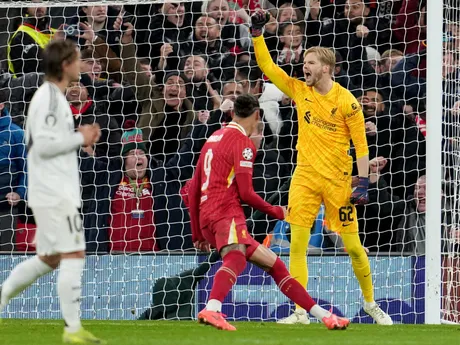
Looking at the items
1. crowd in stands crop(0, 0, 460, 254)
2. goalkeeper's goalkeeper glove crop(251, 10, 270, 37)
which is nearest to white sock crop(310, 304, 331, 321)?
goalkeeper's goalkeeper glove crop(251, 10, 270, 37)

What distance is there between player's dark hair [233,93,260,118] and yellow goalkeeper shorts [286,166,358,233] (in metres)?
1.42

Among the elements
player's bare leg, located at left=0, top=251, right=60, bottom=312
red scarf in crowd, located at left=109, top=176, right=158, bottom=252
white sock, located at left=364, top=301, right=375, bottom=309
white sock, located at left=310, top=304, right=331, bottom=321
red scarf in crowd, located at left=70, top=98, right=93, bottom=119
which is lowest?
white sock, located at left=310, top=304, right=331, bottom=321

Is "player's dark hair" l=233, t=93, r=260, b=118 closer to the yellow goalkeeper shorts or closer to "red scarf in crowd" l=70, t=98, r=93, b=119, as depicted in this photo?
the yellow goalkeeper shorts

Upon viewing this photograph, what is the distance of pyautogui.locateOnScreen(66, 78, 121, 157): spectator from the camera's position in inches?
495

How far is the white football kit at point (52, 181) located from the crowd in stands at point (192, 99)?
15.7ft

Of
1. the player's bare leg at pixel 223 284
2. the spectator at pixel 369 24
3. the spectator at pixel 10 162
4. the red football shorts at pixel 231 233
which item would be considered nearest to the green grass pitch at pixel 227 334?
the player's bare leg at pixel 223 284

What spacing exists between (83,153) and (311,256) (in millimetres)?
3113

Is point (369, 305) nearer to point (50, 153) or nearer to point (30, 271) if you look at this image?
point (30, 271)

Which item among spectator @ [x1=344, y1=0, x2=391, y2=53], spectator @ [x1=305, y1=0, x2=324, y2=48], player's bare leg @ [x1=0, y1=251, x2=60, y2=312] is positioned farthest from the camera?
spectator @ [x1=344, y1=0, x2=391, y2=53]

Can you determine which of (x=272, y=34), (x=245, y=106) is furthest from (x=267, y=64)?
(x=272, y=34)

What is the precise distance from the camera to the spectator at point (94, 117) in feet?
41.3

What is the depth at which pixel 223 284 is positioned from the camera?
8.34m

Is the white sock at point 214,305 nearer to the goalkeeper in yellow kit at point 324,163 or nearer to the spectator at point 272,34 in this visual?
the goalkeeper in yellow kit at point 324,163

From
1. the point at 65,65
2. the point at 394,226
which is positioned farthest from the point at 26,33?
the point at 65,65
